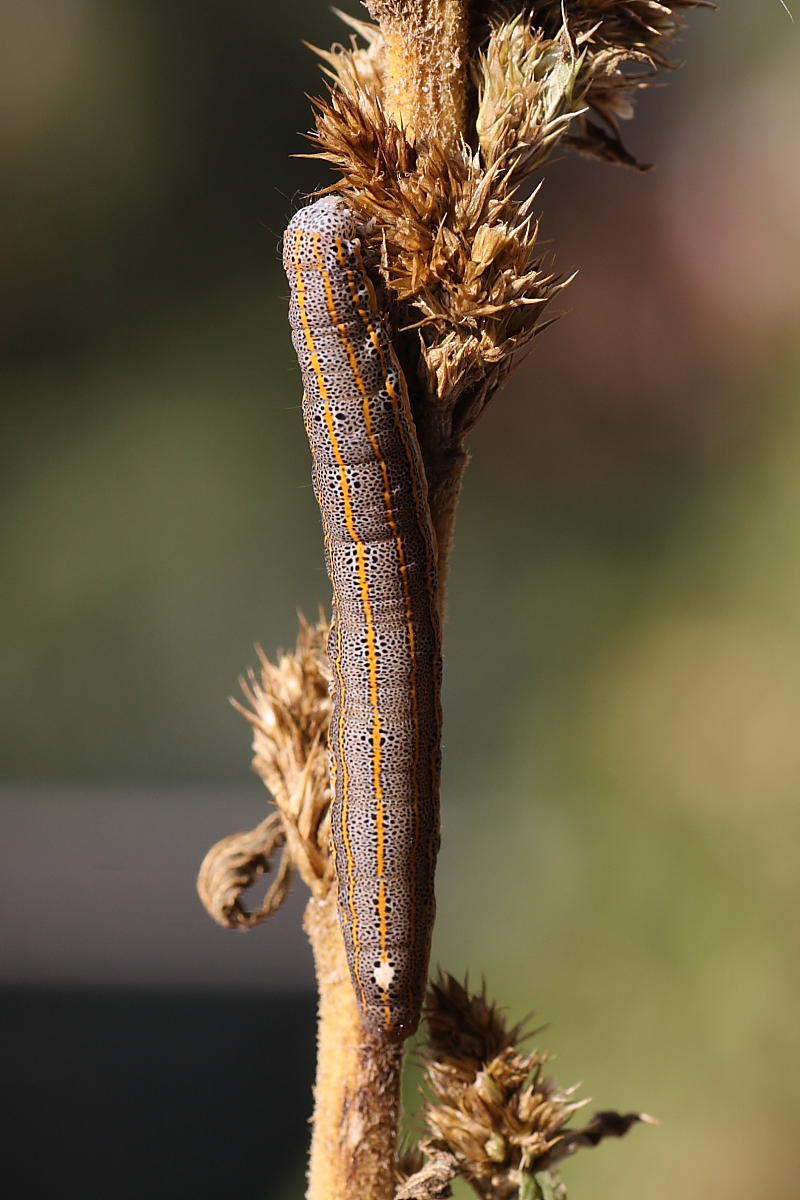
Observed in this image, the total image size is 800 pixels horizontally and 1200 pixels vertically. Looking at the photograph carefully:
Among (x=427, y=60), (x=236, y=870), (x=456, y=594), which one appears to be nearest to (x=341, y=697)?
(x=236, y=870)


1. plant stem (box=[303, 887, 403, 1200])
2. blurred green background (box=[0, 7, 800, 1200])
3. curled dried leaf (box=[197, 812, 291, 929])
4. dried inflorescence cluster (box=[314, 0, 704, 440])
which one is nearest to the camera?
dried inflorescence cluster (box=[314, 0, 704, 440])

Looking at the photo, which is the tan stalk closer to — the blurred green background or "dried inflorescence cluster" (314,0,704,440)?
"dried inflorescence cluster" (314,0,704,440)

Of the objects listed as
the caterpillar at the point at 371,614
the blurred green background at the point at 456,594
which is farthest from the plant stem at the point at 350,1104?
the blurred green background at the point at 456,594

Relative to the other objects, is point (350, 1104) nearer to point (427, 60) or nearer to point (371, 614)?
point (371, 614)

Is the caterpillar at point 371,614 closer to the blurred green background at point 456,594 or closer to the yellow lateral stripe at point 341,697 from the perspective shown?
the yellow lateral stripe at point 341,697

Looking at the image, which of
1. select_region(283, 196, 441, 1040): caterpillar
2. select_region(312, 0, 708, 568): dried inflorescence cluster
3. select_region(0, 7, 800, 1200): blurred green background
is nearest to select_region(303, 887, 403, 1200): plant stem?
select_region(283, 196, 441, 1040): caterpillar

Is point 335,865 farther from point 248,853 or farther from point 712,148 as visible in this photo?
point 712,148
